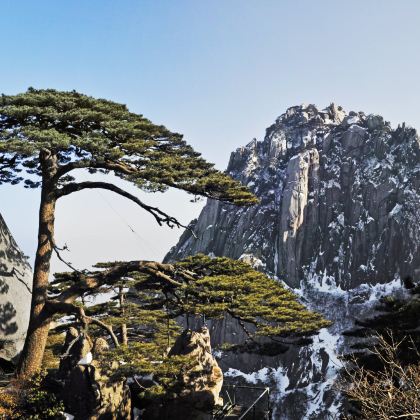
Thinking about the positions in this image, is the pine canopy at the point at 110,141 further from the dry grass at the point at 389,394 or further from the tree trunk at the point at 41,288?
the dry grass at the point at 389,394

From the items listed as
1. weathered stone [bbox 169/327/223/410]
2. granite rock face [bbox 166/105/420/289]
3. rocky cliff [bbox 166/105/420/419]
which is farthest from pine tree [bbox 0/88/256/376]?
granite rock face [bbox 166/105/420/289]

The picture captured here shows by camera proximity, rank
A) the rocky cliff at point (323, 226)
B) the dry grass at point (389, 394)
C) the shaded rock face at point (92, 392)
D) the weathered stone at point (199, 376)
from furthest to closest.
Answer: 1. the rocky cliff at point (323, 226)
2. the weathered stone at point (199, 376)
3. the shaded rock face at point (92, 392)
4. the dry grass at point (389, 394)

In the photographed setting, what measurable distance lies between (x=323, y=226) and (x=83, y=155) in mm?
106125

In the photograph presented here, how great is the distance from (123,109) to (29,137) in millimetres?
3602

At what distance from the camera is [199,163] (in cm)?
1338

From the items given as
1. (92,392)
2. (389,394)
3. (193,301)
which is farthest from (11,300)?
(389,394)

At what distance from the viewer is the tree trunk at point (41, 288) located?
1281cm

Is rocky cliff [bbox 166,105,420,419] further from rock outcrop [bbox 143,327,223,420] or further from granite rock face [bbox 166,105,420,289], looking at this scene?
rock outcrop [bbox 143,327,223,420]

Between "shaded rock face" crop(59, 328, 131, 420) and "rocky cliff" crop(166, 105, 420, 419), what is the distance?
7560cm

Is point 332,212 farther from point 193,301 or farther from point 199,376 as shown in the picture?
point 193,301

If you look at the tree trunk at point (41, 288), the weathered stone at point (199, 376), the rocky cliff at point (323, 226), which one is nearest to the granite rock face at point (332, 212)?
the rocky cliff at point (323, 226)

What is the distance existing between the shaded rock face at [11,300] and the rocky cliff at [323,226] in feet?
247

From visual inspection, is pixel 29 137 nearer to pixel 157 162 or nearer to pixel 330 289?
pixel 157 162

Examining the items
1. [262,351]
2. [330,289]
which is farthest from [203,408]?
[330,289]
